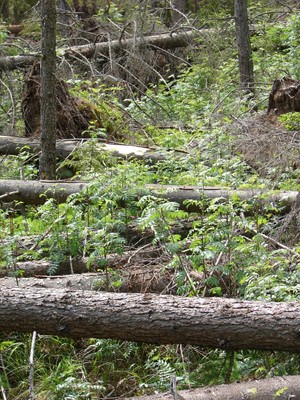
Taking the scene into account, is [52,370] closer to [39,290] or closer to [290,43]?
[39,290]

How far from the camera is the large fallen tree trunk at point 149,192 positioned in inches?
285

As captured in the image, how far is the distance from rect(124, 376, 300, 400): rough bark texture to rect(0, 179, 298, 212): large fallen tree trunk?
2606 millimetres

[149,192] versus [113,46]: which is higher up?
[113,46]

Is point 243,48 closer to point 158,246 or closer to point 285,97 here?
point 285,97

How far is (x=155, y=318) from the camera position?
4.79 meters

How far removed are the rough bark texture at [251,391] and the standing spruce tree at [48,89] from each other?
541cm

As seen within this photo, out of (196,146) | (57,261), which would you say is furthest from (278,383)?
(196,146)

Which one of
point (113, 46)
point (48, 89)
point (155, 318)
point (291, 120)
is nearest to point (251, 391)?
point (155, 318)

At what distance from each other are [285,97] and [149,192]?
434 cm

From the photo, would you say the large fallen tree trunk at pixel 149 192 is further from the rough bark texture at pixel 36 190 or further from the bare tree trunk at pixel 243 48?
the bare tree trunk at pixel 243 48

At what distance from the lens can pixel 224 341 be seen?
15.3 ft

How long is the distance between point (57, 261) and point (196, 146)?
4346 mm

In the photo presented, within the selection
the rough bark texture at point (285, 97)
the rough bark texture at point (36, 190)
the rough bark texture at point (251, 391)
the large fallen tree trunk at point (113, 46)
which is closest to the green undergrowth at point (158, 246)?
the rough bark texture at point (36, 190)

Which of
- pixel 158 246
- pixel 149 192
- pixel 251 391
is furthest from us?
pixel 149 192
